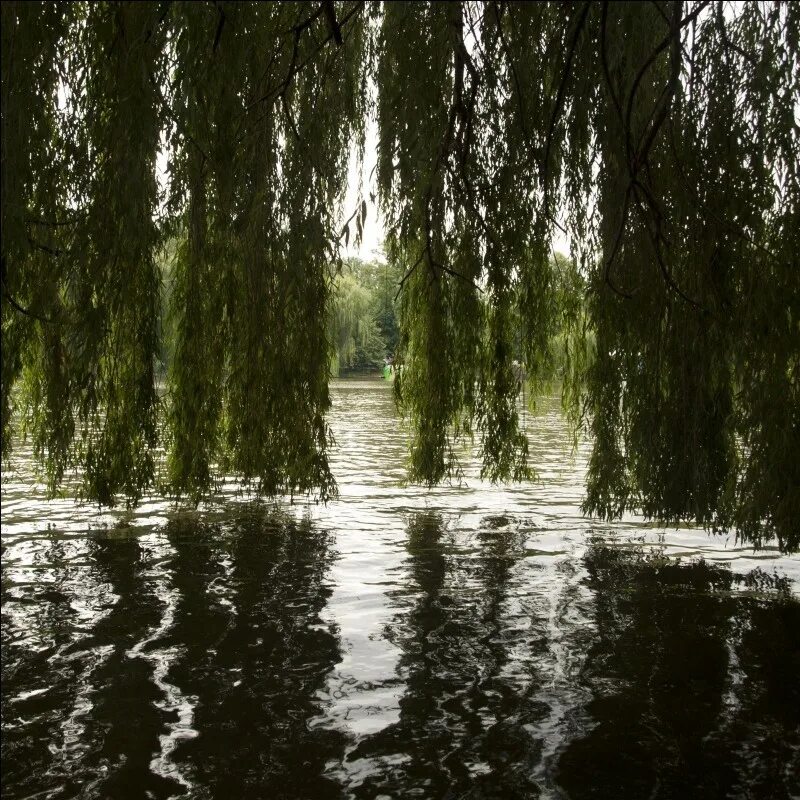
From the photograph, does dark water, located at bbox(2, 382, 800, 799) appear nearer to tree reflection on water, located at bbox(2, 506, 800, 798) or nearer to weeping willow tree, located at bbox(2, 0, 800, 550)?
tree reflection on water, located at bbox(2, 506, 800, 798)

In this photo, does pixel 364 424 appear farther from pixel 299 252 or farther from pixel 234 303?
pixel 299 252

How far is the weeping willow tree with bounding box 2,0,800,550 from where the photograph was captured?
124 inches

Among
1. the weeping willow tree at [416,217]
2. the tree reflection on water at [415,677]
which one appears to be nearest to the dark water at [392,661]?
the tree reflection on water at [415,677]

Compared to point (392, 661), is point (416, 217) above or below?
above

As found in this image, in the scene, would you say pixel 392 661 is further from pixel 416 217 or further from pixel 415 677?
pixel 416 217

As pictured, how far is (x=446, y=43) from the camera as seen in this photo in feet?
9.75

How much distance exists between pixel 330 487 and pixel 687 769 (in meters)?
2.67

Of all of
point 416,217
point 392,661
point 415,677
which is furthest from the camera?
point 416,217

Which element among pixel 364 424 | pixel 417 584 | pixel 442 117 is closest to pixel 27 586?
pixel 417 584

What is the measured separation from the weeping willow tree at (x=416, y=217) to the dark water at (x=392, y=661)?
0.56 m

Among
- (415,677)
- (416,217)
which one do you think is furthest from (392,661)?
(416,217)

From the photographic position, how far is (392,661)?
12.9ft

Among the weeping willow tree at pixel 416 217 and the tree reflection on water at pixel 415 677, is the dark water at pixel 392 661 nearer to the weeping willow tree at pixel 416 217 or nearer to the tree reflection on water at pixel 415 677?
the tree reflection on water at pixel 415 677

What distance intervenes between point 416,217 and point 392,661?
6.56 feet
